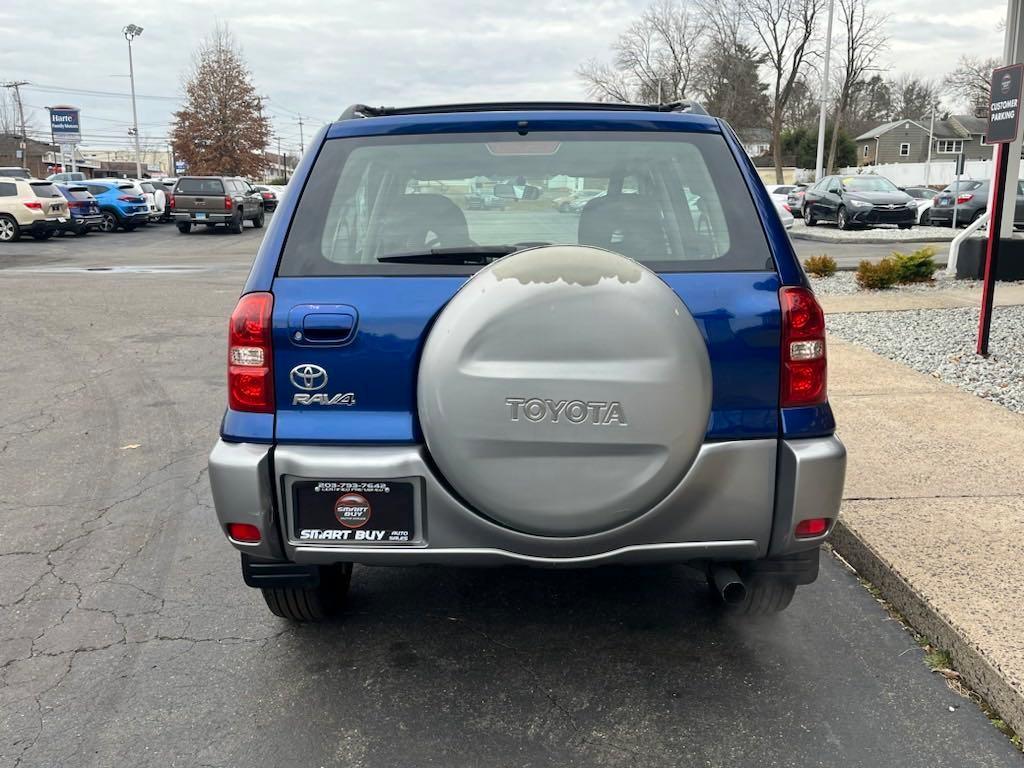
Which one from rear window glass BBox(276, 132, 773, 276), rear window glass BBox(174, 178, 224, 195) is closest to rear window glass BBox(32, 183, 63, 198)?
rear window glass BBox(174, 178, 224, 195)

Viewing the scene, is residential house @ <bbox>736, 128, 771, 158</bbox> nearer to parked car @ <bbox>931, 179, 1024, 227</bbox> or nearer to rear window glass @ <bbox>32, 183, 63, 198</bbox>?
parked car @ <bbox>931, 179, 1024, 227</bbox>

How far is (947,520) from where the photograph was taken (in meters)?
4.12

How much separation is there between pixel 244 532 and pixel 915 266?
470 inches

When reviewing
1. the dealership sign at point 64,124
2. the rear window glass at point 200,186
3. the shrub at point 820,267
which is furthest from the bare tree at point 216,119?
the shrub at point 820,267

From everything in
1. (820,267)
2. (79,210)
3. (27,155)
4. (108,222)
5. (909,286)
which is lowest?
(909,286)

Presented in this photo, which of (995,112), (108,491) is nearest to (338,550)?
(108,491)

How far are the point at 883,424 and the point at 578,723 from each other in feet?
12.6

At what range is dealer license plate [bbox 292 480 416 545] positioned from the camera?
270 centimetres

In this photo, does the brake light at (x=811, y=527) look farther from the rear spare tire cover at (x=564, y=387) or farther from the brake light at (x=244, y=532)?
the brake light at (x=244, y=532)

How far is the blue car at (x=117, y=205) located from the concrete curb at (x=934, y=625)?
3102 centimetres

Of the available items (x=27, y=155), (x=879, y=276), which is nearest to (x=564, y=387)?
(x=879, y=276)

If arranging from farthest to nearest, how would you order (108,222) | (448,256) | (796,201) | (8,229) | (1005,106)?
1. (108,222)
2. (796,201)
3. (8,229)
4. (1005,106)
5. (448,256)

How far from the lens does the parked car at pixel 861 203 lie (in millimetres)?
25562

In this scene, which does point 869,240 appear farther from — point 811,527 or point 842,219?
point 811,527
